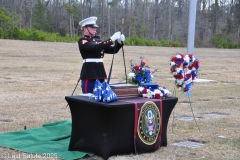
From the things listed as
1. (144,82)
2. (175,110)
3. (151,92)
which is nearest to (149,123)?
(151,92)

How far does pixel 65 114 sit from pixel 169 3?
188 feet

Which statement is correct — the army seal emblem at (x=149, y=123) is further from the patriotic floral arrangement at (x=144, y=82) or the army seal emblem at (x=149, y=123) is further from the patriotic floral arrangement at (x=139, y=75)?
the patriotic floral arrangement at (x=139, y=75)

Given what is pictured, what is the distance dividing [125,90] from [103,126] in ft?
2.11

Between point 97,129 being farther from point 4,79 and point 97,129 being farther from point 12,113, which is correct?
point 4,79

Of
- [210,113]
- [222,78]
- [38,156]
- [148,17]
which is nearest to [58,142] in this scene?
[38,156]

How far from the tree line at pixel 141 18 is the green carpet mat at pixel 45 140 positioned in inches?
1455

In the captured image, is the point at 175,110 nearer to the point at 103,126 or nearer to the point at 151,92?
the point at 151,92

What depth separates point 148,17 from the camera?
64.5 metres

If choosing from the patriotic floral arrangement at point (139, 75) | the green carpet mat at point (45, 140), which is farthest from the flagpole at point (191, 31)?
the green carpet mat at point (45, 140)

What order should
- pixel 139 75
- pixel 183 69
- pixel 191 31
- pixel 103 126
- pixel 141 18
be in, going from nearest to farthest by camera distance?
pixel 103 126, pixel 139 75, pixel 183 69, pixel 191 31, pixel 141 18

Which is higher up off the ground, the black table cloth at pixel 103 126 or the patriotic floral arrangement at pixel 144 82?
the patriotic floral arrangement at pixel 144 82

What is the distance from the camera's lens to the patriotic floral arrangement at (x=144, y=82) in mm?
5855

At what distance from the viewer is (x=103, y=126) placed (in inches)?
207

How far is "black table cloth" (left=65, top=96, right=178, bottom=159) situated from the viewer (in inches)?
206
